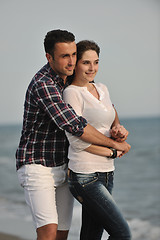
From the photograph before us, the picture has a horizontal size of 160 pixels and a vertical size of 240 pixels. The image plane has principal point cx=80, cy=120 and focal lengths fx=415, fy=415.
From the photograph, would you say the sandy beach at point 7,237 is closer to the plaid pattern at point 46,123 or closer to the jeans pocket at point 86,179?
the plaid pattern at point 46,123

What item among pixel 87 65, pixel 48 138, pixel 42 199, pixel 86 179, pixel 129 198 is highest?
pixel 87 65

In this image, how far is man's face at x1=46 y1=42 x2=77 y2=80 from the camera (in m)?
2.35

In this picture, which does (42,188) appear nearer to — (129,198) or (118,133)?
(118,133)

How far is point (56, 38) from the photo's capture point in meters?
2.37

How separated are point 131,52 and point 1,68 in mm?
8635

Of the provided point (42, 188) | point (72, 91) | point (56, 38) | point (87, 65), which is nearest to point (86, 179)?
point (42, 188)

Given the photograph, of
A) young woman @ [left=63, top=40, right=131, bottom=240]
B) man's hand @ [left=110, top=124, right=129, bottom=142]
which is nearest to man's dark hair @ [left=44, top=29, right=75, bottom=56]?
young woman @ [left=63, top=40, right=131, bottom=240]

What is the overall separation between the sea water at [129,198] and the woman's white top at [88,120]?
2.77 meters

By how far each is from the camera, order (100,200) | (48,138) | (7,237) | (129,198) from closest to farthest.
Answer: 1. (100,200)
2. (48,138)
3. (7,237)
4. (129,198)

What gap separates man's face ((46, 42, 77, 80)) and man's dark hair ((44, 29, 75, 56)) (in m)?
0.02

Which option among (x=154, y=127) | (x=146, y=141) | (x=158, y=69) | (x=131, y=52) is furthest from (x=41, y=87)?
(x=154, y=127)

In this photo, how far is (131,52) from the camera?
82.8ft

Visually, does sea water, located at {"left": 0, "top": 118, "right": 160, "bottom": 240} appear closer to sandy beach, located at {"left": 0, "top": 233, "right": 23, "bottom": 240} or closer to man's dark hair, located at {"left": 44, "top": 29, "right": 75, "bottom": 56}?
sandy beach, located at {"left": 0, "top": 233, "right": 23, "bottom": 240}

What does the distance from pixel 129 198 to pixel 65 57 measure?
26.1 feet
